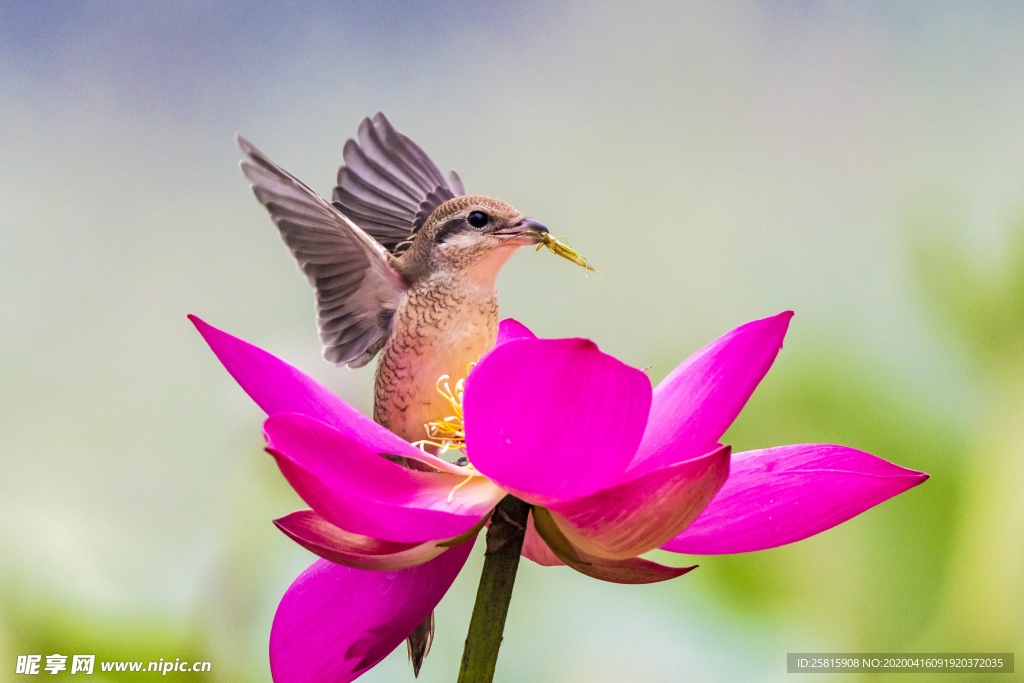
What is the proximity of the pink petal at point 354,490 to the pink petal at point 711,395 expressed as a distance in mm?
45

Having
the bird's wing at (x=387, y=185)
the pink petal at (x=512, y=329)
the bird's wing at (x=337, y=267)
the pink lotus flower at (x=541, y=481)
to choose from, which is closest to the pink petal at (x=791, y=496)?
the pink lotus flower at (x=541, y=481)

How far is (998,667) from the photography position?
1.87 feet

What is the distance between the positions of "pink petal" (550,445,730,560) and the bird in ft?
0.64

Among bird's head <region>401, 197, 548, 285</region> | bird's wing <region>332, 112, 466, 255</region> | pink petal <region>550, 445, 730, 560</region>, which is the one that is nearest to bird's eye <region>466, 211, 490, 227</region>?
bird's head <region>401, 197, 548, 285</region>

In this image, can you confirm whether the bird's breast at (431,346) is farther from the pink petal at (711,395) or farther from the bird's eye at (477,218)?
the pink petal at (711,395)

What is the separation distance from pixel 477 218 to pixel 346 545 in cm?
24

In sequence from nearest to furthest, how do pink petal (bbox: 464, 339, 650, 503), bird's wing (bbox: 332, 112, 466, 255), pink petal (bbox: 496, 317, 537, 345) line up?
pink petal (bbox: 464, 339, 650, 503) → pink petal (bbox: 496, 317, 537, 345) → bird's wing (bbox: 332, 112, 466, 255)

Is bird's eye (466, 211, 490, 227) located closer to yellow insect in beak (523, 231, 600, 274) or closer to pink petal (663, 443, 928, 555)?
yellow insect in beak (523, 231, 600, 274)

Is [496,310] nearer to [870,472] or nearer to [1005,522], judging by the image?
[870,472]

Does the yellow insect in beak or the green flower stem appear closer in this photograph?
the green flower stem

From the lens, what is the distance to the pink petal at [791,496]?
0.20 metres

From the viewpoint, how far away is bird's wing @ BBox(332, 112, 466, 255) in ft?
1.69

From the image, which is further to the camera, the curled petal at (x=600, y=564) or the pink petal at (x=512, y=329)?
the pink petal at (x=512, y=329)

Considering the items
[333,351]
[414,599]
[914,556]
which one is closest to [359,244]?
[333,351]
